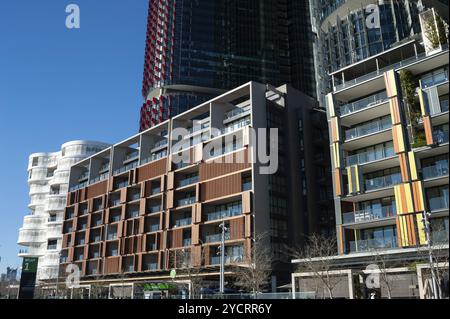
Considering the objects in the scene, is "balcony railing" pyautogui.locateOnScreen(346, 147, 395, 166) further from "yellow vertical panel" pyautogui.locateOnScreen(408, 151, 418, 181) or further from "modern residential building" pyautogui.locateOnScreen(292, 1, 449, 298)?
"yellow vertical panel" pyautogui.locateOnScreen(408, 151, 418, 181)

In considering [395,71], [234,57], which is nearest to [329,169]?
[395,71]

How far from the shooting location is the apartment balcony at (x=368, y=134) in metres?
50.4

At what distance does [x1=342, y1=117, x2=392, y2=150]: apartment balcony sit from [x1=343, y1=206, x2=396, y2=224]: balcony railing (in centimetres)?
822

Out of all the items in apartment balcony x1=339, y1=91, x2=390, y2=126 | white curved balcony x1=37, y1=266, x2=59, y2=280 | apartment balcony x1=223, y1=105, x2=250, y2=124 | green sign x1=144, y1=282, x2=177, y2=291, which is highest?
apartment balcony x1=223, y1=105, x2=250, y2=124

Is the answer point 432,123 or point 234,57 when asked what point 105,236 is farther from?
point 234,57

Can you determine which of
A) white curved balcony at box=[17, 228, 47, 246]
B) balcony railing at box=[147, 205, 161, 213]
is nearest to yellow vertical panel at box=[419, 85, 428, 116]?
balcony railing at box=[147, 205, 161, 213]

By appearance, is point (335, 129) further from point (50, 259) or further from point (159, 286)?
point (50, 259)

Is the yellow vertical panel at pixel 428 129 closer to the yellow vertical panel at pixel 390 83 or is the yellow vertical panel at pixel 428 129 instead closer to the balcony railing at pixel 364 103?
the yellow vertical panel at pixel 390 83

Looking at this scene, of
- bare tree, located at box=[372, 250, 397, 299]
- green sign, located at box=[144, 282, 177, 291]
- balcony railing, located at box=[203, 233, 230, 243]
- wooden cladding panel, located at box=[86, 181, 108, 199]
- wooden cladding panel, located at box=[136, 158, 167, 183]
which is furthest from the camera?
wooden cladding panel, located at box=[86, 181, 108, 199]

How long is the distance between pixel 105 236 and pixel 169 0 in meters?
88.8

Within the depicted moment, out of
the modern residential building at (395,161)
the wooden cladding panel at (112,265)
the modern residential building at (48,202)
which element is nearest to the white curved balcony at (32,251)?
the modern residential building at (48,202)

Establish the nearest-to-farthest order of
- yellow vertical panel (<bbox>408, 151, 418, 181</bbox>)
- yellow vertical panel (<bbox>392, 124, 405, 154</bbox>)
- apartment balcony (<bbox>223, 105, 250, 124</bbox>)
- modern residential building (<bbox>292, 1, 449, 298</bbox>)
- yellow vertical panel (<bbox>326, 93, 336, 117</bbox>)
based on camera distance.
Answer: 1. modern residential building (<bbox>292, 1, 449, 298</bbox>)
2. yellow vertical panel (<bbox>408, 151, 418, 181</bbox>)
3. yellow vertical panel (<bbox>392, 124, 405, 154</bbox>)
4. yellow vertical panel (<bbox>326, 93, 336, 117</bbox>)
5. apartment balcony (<bbox>223, 105, 250, 124</bbox>)

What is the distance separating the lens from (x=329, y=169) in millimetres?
73750

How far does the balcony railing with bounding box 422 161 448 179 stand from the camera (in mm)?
42625
